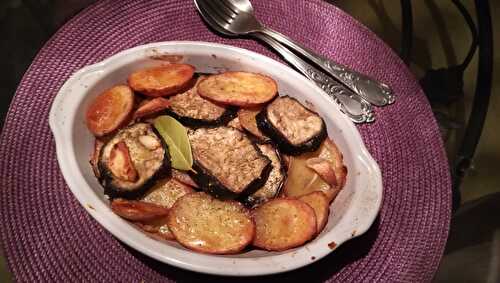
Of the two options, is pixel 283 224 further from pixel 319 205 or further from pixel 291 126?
pixel 291 126

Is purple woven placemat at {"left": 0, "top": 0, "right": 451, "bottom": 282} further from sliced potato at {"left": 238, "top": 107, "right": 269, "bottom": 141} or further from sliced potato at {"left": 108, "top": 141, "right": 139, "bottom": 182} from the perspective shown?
sliced potato at {"left": 238, "top": 107, "right": 269, "bottom": 141}

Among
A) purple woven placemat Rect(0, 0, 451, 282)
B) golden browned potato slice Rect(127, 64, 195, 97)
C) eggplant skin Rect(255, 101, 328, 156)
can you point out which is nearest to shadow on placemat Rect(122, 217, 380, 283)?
purple woven placemat Rect(0, 0, 451, 282)

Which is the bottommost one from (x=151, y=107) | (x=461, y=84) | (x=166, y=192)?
(x=461, y=84)

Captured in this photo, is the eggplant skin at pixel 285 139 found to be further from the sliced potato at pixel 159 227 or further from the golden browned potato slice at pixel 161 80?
the sliced potato at pixel 159 227

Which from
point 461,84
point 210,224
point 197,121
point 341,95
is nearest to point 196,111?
point 197,121

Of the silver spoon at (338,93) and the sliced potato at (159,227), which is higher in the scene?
the silver spoon at (338,93)

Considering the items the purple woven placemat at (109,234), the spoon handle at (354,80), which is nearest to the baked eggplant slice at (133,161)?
the purple woven placemat at (109,234)
